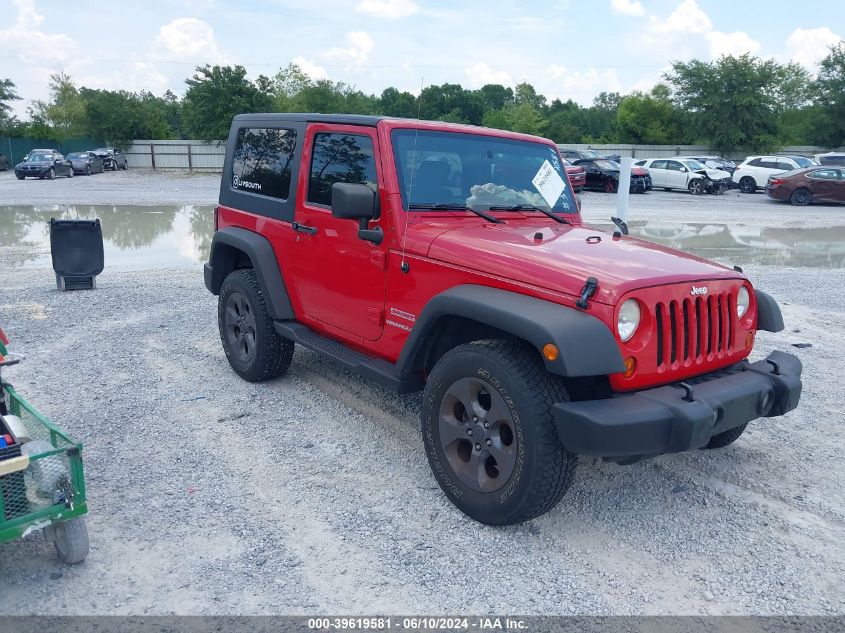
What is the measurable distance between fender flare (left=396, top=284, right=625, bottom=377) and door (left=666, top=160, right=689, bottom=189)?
26.3 metres

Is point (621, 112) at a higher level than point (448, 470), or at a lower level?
higher

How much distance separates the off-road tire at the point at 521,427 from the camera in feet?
11.0

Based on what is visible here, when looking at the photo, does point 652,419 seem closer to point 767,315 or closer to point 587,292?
point 587,292

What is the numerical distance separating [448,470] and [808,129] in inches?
1891

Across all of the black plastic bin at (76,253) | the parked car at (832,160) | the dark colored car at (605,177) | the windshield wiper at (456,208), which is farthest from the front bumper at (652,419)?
the parked car at (832,160)

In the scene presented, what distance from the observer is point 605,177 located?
89.7ft

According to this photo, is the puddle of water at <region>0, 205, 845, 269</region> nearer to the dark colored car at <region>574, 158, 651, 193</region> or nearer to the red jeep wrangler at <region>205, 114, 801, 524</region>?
the red jeep wrangler at <region>205, 114, 801, 524</region>

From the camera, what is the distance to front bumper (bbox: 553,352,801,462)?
124 inches

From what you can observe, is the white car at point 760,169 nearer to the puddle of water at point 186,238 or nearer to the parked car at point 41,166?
the puddle of water at point 186,238

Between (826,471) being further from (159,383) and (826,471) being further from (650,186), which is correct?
(650,186)

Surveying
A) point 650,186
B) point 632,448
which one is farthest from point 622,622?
point 650,186

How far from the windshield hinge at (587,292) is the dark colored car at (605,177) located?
81.8 ft

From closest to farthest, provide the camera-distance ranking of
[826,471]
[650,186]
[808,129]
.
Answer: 1. [826,471]
2. [650,186]
3. [808,129]

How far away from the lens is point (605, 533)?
377cm
